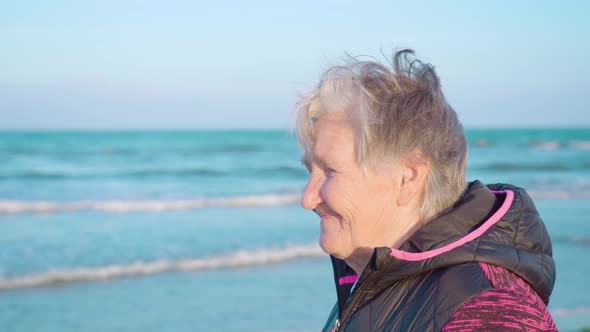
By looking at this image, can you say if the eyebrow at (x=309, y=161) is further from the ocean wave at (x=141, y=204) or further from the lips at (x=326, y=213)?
the ocean wave at (x=141, y=204)

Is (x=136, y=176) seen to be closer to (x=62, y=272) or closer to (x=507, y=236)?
(x=62, y=272)

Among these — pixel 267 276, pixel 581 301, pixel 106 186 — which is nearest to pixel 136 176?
pixel 106 186

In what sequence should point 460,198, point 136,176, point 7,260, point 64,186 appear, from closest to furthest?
point 460,198
point 7,260
point 64,186
point 136,176

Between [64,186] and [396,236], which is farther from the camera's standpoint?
[64,186]

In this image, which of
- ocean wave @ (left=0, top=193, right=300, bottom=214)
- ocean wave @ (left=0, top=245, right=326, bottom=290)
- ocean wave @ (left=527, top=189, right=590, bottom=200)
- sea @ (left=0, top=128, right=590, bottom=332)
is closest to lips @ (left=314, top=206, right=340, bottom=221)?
sea @ (left=0, top=128, right=590, bottom=332)

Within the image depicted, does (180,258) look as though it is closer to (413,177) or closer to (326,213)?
(326,213)

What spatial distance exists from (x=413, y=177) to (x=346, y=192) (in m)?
0.16

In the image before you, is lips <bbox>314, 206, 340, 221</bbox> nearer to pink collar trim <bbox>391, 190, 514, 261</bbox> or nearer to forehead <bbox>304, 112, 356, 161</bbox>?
forehead <bbox>304, 112, 356, 161</bbox>

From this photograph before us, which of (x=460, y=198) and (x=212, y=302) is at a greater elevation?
(x=460, y=198)

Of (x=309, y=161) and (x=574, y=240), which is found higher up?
(x=309, y=161)

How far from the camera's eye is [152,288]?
7.16 meters

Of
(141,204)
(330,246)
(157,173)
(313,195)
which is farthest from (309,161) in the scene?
(157,173)

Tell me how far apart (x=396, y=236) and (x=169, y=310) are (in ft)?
16.6

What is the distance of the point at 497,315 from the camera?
53.4 inches
